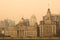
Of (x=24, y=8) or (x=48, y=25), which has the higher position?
(x=24, y=8)

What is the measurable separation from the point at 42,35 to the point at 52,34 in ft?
0.59

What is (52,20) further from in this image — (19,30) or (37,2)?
(19,30)

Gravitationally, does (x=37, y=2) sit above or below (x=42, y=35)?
above

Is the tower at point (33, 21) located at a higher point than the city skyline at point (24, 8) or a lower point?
lower

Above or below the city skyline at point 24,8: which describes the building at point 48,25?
below

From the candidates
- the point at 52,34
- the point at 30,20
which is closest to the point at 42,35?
the point at 52,34

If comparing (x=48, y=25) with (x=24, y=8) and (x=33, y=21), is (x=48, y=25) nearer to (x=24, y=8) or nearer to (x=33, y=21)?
(x=33, y=21)

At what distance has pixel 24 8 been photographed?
8.48 feet

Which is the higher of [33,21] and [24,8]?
[24,8]

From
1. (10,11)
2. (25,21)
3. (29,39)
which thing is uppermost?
(10,11)

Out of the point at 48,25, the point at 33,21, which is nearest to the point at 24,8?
the point at 33,21

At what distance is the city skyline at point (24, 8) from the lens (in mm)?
2523

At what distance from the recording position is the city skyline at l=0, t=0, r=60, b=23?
2.52 meters

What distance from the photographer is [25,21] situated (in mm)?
2518
